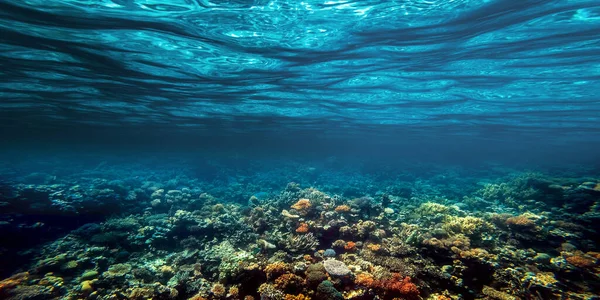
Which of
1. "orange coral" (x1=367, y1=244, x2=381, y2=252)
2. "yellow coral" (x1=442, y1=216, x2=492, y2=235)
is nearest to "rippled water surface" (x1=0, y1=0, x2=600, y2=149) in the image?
"yellow coral" (x1=442, y1=216, x2=492, y2=235)

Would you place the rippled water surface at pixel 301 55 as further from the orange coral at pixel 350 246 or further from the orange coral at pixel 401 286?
the orange coral at pixel 401 286

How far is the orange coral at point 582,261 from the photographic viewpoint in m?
7.66

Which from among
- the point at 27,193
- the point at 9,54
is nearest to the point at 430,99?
the point at 9,54

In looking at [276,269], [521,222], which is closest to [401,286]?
[276,269]

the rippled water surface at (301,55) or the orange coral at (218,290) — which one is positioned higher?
the rippled water surface at (301,55)

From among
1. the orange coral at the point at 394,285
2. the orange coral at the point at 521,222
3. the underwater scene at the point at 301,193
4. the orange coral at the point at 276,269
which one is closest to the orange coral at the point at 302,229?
the underwater scene at the point at 301,193

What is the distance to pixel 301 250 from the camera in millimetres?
8320

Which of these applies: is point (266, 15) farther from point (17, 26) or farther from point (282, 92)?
point (282, 92)

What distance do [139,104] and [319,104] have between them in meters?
16.2

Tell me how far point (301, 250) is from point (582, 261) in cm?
858

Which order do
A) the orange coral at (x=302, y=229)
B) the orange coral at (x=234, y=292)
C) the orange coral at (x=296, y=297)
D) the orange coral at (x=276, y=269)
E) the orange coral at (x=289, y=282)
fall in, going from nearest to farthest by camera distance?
the orange coral at (x=296, y=297)
the orange coral at (x=289, y=282)
the orange coral at (x=234, y=292)
the orange coral at (x=276, y=269)
the orange coral at (x=302, y=229)

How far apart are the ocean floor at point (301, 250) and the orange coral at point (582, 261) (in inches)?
0.9

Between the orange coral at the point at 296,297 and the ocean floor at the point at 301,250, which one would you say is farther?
the ocean floor at the point at 301,250

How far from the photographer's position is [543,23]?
9.18m
